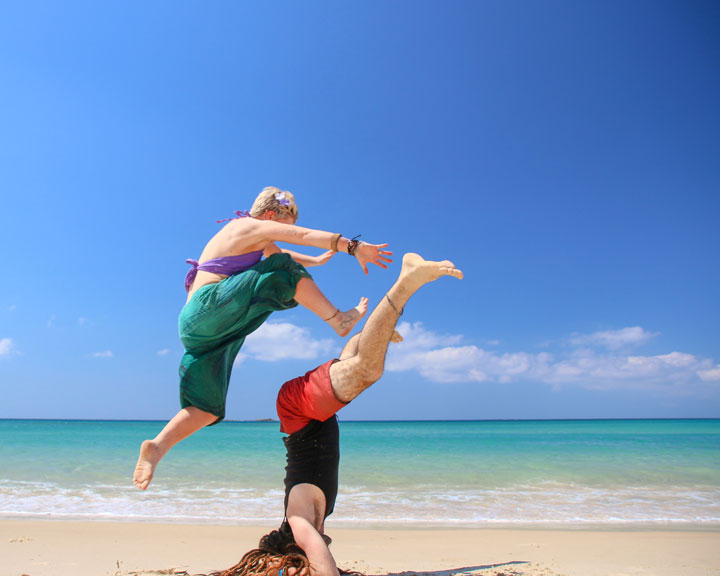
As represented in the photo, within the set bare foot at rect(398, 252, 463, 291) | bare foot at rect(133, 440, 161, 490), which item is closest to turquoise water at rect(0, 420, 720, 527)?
bare foot at rect(133, 440, 161, 490)

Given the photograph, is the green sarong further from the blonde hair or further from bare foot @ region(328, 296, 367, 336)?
the blonde hair

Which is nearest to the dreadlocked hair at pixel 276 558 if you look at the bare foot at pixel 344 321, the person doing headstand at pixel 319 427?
the person doing headstand at pixel 319 427

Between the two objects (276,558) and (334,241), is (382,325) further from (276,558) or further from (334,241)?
(276,558)

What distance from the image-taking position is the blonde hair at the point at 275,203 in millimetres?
2740

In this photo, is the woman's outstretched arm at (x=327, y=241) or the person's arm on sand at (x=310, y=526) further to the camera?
Result: the woman's outstretched arm at (x=327, y=241)

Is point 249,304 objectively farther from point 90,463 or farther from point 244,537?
point 90,463

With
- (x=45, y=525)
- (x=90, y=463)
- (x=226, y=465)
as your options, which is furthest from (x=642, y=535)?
(x=90, y=463)

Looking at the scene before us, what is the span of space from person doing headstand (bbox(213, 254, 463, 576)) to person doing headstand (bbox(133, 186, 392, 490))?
329mm

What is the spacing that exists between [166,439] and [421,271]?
4.73ft

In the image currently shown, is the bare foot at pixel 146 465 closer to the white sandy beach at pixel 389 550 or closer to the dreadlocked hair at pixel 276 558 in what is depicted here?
the dreadlocked hair at pixel 276 558

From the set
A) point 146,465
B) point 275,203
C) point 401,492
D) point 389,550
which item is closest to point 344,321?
point 275,203

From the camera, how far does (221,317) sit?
2.35 meters

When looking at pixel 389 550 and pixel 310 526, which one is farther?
pixel 389 550

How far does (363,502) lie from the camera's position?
7566mm
